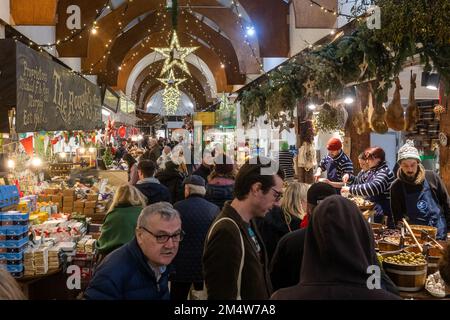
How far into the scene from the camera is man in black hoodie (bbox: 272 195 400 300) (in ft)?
6.09

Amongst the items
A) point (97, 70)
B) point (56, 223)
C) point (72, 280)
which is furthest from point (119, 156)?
point (72, 280)

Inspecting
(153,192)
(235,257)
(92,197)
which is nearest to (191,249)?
(153,192)

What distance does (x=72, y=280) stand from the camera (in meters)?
4.89

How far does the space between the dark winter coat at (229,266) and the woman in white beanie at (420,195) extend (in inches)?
124

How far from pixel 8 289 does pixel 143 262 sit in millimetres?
1054

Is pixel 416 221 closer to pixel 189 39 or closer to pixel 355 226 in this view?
pixel 355 226

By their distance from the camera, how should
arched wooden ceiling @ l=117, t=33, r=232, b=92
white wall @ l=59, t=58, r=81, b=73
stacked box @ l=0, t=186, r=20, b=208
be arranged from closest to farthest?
stacked box @ l=0, t=186, r=20, b=208, white wall @ l=59, t=58, r=81, b=73, arched wooden ceiling @ l=117, t=33, r=232, b=92

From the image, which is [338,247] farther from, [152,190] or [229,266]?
[152,190]

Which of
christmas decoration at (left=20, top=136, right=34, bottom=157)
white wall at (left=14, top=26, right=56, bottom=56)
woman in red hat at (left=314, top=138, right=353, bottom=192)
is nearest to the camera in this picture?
woman in red hat at (left=314, top=138, right=353, bottom=192)

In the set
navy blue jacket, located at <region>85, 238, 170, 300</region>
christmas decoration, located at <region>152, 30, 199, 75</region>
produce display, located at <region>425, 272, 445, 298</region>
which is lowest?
produce display, located at <region>425, 272, 445, 298</region>

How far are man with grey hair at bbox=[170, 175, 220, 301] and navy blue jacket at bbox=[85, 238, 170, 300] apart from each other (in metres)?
1.94

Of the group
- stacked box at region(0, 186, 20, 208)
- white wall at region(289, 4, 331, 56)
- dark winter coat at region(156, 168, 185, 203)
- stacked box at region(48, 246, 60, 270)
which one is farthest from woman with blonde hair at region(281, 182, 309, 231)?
white wall at region(289, 4, 331, 56)

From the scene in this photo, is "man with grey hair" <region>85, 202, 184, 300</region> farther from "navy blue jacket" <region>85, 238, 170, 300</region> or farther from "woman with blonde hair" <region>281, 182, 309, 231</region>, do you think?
"woman with blonde hair" <region>281, 182, 309, 231</region>
